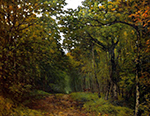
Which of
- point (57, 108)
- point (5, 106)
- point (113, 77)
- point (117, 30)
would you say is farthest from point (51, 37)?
point (113, 77)

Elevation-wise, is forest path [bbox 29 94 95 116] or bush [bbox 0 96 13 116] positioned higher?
bush [bbox 0 96 13 116]

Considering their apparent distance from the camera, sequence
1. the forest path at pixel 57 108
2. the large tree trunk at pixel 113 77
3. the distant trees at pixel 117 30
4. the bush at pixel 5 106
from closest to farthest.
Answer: the bush at pixel 5 106 < the distant trees at pixel 117 30 < the forest path at pixel 57 108 < the large tree trunk at pixel 113 77

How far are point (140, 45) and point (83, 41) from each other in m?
7.60

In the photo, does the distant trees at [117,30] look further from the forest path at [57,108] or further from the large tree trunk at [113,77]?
the forest path at [57,108]

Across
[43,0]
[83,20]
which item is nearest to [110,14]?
[83,20]

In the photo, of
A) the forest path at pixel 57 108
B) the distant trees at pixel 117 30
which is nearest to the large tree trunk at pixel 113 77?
the distant trees at pixel 117 30

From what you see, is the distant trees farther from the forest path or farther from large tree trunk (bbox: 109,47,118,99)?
the forest path

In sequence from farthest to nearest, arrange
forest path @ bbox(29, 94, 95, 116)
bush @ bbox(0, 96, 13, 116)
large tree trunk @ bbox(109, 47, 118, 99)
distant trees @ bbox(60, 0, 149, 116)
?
1. large tree trunk @ bbox(109, 47, 118, 99)
2. forest path @ bbox(29, 94, 95, 116)
3. distant trees @ bbox(60, 0, 149, 116)
4. bush @ bbox(0, 96, 13, 116)

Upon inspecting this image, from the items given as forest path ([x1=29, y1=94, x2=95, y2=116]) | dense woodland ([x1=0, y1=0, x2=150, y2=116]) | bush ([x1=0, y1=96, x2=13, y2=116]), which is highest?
dense woodland ([x1=0, y1=0, x2=150, y2=116])

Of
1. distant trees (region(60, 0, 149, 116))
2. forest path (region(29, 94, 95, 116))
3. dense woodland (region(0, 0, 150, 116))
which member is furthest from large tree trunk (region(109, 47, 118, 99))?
forest path (region(29, 94, 95, 116))

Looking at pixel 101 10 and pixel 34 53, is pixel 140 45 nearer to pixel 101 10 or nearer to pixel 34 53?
pixel 101 10

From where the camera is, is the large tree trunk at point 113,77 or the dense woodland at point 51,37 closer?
the dense woodland at point 51,37

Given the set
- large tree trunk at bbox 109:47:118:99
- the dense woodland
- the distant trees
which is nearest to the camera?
the dense woodland

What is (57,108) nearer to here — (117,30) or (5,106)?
(5,106)
